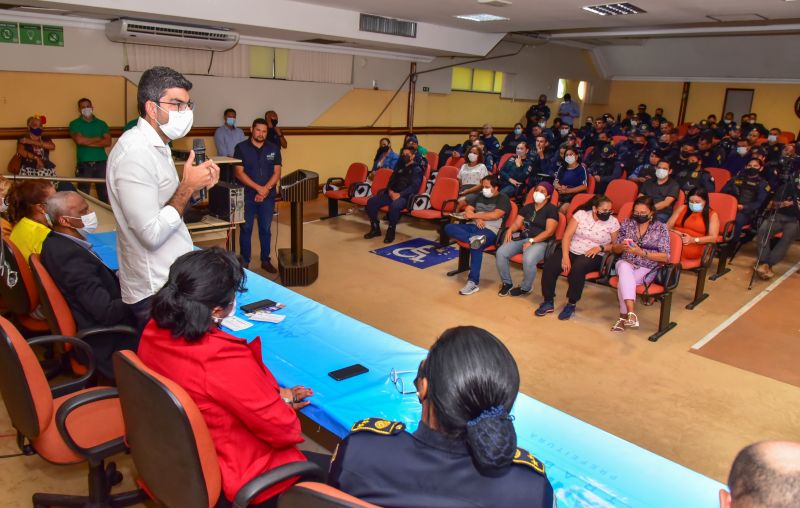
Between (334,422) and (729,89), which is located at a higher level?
(729,89)

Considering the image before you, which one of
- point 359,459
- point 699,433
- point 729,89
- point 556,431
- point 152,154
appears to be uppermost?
point 729,89

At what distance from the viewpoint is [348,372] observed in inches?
93.0

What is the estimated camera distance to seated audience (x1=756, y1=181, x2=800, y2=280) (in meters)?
6.22

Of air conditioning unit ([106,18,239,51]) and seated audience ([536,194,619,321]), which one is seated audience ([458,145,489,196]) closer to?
seated audience ([536,194,619,321])

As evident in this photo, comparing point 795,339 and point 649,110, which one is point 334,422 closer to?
point 795,339

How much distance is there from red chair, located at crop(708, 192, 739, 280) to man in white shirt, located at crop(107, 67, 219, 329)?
5312 mm

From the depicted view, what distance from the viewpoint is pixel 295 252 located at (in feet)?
17.9

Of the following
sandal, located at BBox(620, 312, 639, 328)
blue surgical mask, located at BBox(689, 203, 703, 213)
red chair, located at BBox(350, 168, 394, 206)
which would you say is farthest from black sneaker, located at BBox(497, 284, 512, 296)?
red chair, located at BBox(350, 168, 394, 206)

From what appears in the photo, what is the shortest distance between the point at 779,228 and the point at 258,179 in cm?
544

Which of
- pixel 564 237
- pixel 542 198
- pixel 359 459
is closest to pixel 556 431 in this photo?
pixel 359 459

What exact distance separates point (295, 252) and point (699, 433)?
353cm

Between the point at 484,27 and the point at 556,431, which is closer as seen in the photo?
the point at 556,431

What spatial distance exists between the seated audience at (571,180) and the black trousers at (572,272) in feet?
7.77

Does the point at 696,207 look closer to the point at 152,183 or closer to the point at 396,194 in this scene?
the point at 396,194
